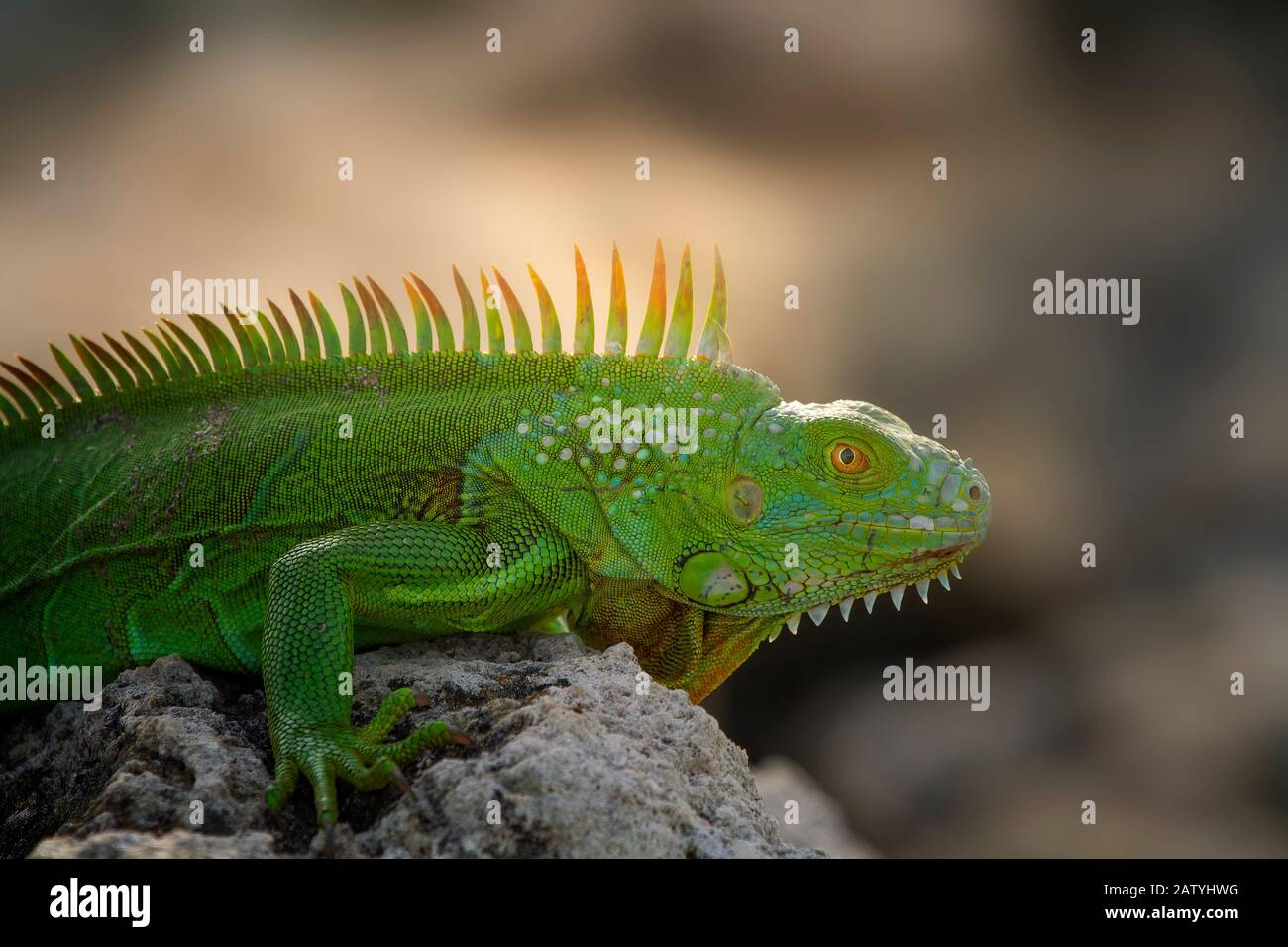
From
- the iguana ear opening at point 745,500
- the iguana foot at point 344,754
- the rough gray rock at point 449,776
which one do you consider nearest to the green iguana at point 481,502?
the iguana ear opening at point 745,500

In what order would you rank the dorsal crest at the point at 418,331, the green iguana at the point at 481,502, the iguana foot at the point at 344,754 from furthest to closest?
the dorsal crest at the point at 418,331
the green iguana at the point at 481,502
the iguana foot at the point at 344,754

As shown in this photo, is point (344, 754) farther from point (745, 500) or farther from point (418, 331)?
point (418, 331)

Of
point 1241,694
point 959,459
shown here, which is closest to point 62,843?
point 959,459

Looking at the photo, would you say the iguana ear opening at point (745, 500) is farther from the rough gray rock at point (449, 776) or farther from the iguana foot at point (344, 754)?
the iguana foot at point (344, 754)

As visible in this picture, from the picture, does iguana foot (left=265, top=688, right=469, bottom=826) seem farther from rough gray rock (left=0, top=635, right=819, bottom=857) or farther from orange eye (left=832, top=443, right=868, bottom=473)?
orange eye (left=832, top=443, right=868, bottom=473)

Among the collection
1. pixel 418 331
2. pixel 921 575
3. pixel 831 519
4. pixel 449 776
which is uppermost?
pixel 418 331

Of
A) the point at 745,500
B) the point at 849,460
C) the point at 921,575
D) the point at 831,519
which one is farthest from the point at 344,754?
the point at 921,575

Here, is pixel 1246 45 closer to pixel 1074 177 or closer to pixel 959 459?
pixel 1074 177
